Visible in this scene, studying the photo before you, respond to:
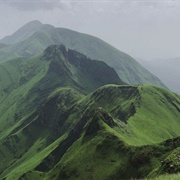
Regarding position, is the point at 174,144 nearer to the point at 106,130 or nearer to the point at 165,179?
the point at 106,130

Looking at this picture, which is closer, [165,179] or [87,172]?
[165,179]

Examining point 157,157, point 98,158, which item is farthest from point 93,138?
point 157,157

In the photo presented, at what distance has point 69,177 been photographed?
172625 mm

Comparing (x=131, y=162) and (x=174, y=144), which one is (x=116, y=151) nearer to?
(x=131, y=162)

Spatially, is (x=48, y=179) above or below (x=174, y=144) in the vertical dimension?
below

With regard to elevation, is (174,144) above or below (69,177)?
above

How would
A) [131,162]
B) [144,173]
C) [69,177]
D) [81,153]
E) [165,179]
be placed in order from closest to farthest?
[165,179] < [144,173] < [131,162] < [69,177] < [81,153]

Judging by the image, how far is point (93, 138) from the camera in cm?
19488

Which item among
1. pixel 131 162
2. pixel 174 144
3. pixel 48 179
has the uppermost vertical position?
pixel 174 144

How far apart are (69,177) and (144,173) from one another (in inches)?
2193

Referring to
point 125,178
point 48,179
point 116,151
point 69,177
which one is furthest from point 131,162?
point 48,179

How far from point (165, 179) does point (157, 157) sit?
124m

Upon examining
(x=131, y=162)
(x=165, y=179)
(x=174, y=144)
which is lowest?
(x=131, y=162)

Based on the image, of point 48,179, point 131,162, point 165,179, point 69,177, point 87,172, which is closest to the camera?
point 165,179
